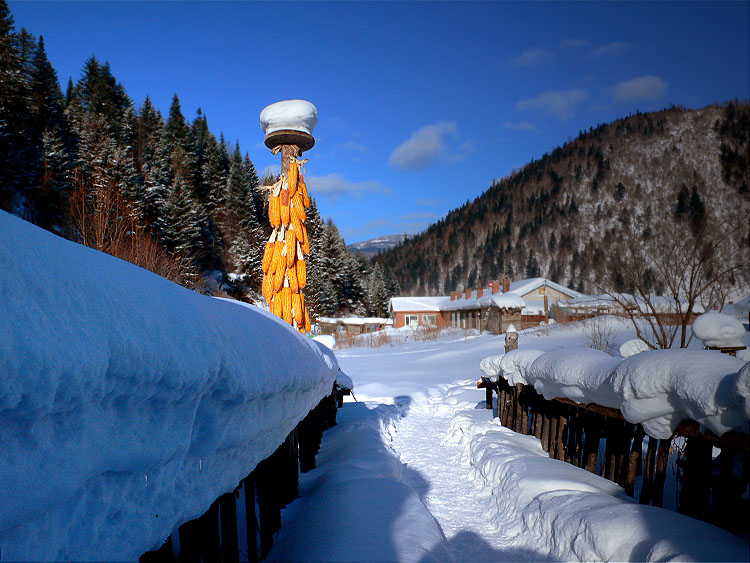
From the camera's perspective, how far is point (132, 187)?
2528 cm

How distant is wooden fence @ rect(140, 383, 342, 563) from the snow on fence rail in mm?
2524

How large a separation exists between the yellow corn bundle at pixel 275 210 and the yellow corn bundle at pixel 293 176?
216mm

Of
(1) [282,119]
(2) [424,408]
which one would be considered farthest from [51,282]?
(2) [424,408]

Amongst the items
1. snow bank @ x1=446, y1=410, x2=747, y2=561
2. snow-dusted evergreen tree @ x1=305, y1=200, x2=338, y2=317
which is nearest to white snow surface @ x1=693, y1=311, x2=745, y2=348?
snow bank @ x1=446, y1=410, x2=747, y2=561

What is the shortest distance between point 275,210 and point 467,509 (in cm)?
446

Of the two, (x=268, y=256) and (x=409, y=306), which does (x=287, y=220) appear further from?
(x=409, y=306)

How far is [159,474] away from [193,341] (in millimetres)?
390

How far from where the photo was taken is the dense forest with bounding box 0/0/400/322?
13406mm

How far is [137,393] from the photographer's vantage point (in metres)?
1.09

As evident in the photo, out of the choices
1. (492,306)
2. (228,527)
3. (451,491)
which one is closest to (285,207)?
(451,491)

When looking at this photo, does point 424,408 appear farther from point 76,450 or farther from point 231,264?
point 231,264

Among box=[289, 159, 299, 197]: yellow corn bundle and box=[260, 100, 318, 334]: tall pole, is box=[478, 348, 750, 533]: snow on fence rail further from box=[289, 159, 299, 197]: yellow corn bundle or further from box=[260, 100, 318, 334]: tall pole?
box=[289, 159, 299, 197]: yellow corn bundle

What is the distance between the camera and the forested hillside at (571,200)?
307ft

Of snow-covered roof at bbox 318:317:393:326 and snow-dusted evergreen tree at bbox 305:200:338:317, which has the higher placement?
snow-dusted evergreen tree at bbox 305:200:338:317
